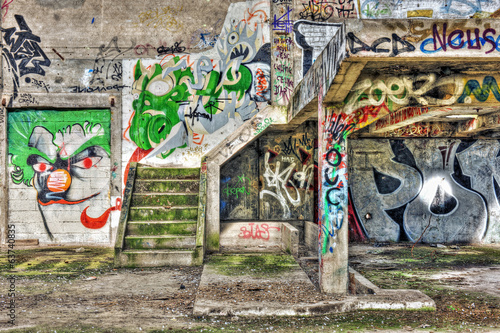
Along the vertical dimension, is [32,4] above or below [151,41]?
above

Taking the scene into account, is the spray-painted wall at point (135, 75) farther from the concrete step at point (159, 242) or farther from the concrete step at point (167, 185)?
the concrete step at point (159, 242)

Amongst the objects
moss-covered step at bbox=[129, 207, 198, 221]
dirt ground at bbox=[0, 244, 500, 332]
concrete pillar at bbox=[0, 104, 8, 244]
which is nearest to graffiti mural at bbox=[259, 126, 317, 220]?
dirt ground at bbox=[0, 244, 500, 332]

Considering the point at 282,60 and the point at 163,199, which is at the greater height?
the point at 282,60

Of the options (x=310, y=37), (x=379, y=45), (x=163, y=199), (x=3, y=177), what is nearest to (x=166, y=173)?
(x=163, y=199)

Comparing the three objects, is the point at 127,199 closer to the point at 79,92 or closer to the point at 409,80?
the point at 79,92

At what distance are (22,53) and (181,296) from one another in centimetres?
895

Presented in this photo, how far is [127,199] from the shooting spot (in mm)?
9852

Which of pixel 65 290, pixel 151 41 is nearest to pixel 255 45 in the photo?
pixel 151 41

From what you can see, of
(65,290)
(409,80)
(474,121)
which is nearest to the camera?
(409,80)

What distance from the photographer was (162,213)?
9.80 metres

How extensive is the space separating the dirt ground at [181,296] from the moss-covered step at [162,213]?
1341 millimetres

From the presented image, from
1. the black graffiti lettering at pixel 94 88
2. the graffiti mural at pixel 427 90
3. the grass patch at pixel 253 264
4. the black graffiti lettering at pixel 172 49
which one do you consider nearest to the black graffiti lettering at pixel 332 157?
the graffiti mural at pixel 427 90

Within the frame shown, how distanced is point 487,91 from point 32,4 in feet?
38.2

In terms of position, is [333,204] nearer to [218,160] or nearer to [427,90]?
[427,90]
